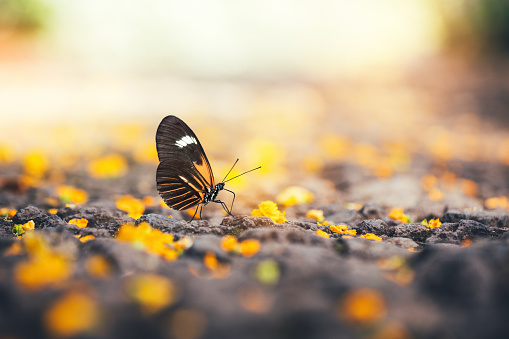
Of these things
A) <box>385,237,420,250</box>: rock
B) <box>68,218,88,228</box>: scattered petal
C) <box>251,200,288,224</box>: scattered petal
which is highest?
<box>385,237,420,250</box>: rock

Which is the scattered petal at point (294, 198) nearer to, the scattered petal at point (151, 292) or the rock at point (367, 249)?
the rock at point (367, 249)

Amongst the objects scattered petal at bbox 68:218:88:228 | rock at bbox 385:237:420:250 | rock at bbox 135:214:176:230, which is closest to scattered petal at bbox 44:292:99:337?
rock at bbox 135:214:176:230

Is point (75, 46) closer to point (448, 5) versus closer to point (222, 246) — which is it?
point (448, 5)

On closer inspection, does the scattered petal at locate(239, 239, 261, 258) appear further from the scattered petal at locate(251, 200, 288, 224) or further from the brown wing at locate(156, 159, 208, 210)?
the brown wing at locate(156, 159, 208, 210)

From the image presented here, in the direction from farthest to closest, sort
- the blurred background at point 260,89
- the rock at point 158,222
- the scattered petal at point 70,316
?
the blurred background at point 260,89 → the rock at point 158,222 → the scattered petal at point 70,316

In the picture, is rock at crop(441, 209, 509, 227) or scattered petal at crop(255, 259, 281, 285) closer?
scattered petal at crop(255, 259, 281, 285)

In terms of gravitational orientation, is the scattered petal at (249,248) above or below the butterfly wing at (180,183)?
below

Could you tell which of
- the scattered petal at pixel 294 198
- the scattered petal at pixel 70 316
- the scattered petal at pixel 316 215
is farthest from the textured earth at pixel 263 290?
the scattered petal at pixel 294 198

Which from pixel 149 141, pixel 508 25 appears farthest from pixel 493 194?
pixel 508 25
